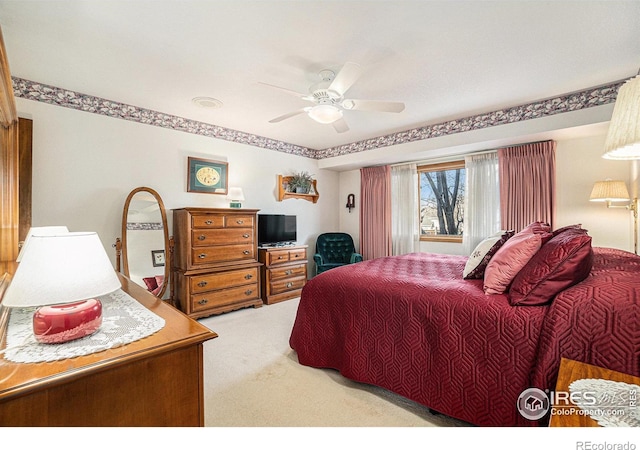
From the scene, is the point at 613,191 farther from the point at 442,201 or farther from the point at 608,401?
the point at 608,401

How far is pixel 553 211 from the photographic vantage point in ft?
11.2

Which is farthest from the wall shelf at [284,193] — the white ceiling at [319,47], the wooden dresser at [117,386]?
the wooden dresser at [117,386]

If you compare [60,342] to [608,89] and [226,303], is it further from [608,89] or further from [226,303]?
[608,89]

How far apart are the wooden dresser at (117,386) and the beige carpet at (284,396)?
0.90 m

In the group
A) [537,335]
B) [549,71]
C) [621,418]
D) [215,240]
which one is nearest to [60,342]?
[621,418]

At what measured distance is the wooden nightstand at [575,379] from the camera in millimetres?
771

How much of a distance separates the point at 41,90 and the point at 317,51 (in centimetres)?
273

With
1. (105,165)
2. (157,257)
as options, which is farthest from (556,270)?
(105,165)

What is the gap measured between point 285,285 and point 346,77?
3.19m

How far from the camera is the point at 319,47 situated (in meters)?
2.10

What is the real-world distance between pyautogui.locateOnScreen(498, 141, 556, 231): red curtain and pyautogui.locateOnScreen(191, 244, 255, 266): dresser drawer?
3465 mm

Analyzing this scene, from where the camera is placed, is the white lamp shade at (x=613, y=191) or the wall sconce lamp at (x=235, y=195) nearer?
the white lamp shade at (x=613, y=191)

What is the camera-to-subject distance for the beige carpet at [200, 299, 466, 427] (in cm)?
175

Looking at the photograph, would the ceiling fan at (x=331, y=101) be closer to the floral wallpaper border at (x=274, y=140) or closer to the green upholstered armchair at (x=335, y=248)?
the floral wallpaper border at (x=274, y=140)
